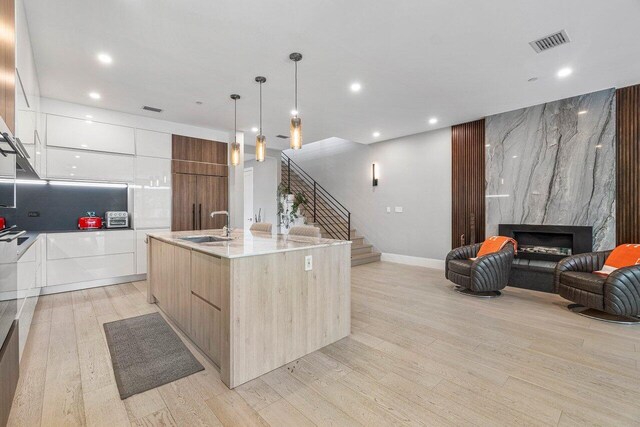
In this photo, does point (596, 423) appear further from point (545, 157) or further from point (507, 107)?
point (507, 107)

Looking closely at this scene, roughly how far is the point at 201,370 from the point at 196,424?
23.2 inches

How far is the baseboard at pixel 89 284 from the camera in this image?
4.23 meters

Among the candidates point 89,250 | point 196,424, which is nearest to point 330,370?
point 196,424

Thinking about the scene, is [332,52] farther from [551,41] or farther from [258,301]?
[258,301]

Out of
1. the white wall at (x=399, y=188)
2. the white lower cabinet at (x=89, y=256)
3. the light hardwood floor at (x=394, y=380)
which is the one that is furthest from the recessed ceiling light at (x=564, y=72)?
the white lower cabinet at (x=89, y=256)

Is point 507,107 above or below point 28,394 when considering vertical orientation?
above

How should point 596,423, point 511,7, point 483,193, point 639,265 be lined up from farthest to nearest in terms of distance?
point 483,193 < point 639,265 < point 511,7 < point 596,423

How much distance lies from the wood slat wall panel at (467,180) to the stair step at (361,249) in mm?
1933

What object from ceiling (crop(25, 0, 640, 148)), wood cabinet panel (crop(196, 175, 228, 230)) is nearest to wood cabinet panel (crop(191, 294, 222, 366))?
ceiling (crop(25, 0, 640, 148))

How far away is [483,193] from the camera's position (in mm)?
5359

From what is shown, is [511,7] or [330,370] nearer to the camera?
[330,370]

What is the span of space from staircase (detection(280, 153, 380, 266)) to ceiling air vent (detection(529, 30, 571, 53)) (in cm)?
451

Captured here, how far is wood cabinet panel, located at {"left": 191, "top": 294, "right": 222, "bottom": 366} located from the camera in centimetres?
215

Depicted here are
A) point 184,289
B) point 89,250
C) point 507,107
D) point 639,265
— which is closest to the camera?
point 184,289
